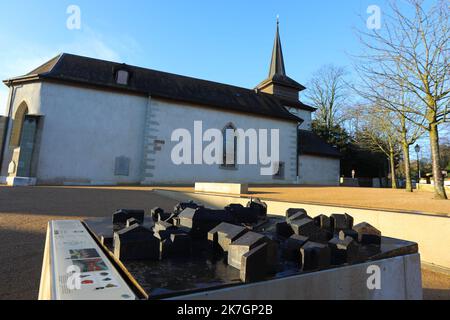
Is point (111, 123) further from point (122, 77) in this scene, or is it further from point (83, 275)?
point (83, 275)

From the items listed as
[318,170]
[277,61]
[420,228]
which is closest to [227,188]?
[420,228]

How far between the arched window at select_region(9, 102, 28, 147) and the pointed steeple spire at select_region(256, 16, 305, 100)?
23.8m

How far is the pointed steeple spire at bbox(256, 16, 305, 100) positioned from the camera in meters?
31.7

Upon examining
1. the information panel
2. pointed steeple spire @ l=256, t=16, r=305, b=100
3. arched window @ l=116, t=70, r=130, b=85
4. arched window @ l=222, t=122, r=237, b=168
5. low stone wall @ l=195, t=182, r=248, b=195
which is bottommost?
→ the information panel

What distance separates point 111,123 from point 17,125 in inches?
243

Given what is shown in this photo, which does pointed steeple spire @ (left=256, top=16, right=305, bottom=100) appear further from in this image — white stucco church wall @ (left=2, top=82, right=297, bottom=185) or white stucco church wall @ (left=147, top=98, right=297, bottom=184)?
white stucco church wall @ (left=2, top=82, right=297, bottom=185)

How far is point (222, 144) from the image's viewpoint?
21953 millimetres

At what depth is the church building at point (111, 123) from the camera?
1648 cm

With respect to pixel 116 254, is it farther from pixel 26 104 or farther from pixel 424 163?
pixel 424 163

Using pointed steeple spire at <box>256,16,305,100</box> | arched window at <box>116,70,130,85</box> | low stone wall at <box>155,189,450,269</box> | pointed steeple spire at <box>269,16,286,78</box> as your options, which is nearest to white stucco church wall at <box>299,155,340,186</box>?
pointed steeple spire at <box>256,16,305,100</box>

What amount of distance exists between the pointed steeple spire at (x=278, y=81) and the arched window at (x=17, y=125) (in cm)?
2382

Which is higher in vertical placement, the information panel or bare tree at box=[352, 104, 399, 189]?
bare tree at box=[352, 104, 399, 189]
